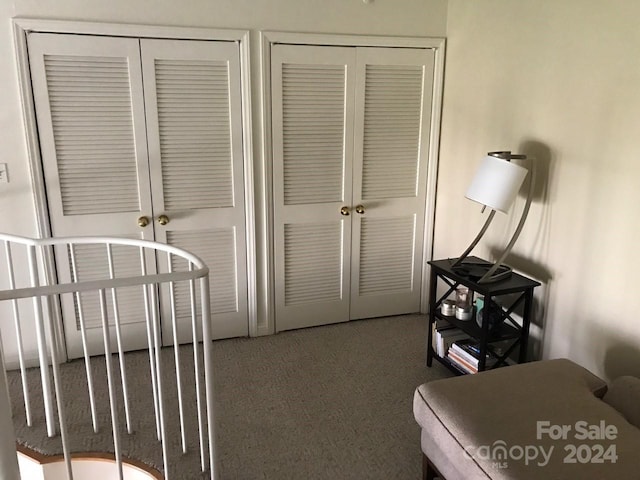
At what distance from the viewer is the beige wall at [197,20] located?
2.66 meters

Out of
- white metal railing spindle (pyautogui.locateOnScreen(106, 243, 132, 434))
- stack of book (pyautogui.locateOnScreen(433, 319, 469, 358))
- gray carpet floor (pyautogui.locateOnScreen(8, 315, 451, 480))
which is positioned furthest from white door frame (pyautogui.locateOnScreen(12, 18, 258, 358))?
stack of book (pyautogui.locateOnScreen(433, 319, 469, 358))

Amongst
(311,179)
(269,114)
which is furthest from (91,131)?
(311,179)

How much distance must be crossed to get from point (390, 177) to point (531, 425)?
2.03 m

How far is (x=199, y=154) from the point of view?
3.06 metres

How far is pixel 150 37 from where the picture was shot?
2818mm

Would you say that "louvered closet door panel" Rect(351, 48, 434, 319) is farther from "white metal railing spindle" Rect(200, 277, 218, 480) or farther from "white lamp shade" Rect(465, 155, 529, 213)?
"white metal railing spindle" Rect(200, 277, 218, 480)

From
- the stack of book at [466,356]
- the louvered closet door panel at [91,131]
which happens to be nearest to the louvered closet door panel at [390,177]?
the stack of book at [466,356]

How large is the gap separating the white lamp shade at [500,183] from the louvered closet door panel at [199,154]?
1.44 m

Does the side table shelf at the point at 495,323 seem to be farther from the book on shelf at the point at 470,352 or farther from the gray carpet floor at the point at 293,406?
the gray carpet floor at the point at 293,406

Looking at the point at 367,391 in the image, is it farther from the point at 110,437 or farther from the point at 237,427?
the point at 110,437

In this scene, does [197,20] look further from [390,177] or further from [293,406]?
[293,406]

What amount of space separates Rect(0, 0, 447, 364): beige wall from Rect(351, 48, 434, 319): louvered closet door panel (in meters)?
0.20

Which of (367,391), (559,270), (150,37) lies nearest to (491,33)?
(559,270)

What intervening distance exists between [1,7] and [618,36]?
114 inches
